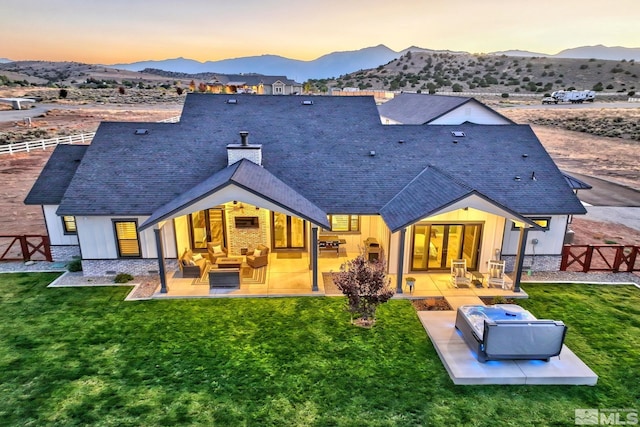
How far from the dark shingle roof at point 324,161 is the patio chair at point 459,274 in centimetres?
308

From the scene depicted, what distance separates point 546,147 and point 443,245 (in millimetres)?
40373

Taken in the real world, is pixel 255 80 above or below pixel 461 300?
above

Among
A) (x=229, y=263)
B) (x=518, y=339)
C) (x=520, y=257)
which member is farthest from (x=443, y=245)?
(x=229, y=263)

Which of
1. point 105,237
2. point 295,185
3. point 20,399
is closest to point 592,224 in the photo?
point 295,185

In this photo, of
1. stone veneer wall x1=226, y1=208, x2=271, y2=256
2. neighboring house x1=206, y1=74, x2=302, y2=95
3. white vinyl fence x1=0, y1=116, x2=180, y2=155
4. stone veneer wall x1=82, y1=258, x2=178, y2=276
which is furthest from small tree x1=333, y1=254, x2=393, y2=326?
neighboring house x1=206, y1=74, x2=302, y2=95

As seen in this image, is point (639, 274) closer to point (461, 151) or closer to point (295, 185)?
point (461, 151)

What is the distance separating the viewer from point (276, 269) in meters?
17.0

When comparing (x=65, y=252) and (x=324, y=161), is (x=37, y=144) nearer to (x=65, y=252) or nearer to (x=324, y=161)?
(x=65, y=252)

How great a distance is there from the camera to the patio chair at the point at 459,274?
51.6 ft

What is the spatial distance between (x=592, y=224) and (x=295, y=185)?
18845 millimetres

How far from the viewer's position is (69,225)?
1730cm

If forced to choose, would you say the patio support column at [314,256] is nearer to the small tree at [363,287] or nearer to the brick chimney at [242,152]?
the small tree at [363,287]

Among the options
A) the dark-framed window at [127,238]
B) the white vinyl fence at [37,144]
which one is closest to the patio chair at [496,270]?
the dark-framed window at [127,238]

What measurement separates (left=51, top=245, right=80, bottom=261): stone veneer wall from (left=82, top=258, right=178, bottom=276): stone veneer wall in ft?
5.79
